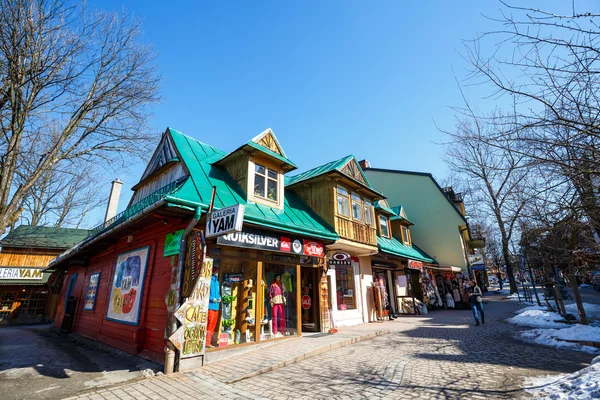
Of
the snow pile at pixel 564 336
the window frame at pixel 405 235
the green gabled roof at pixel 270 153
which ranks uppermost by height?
the green gabled roof at pixel 270 153

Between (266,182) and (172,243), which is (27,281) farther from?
(266,182)

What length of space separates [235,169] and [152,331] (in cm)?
558

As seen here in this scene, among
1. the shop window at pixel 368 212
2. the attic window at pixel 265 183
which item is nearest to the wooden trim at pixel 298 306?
the attic window at pixel 265 183

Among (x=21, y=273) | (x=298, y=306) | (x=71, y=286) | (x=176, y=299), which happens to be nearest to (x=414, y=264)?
(x=298, y=306)

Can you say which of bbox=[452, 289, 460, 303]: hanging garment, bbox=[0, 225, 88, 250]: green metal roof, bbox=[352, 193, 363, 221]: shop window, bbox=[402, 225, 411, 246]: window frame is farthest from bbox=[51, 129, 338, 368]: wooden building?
bbox=[452, 289, 460, 303]: hanging garment

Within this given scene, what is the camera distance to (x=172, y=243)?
A: 23.4 ft

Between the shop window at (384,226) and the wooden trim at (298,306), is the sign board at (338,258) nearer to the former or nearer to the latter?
the wooden trim at (298,306)

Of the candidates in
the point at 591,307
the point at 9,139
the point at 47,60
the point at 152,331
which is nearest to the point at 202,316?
the point at 152,331

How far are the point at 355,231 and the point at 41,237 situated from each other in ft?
85.5

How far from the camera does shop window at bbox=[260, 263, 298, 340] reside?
8883mm

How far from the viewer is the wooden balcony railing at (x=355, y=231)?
1185cm

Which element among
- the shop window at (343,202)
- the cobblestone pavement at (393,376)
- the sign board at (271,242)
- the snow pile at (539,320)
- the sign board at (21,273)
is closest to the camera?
the cobblestone pavement at (393,376)

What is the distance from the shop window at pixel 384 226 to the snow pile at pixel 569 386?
42.6 feet

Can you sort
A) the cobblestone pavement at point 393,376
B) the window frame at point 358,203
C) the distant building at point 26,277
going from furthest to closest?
the distant building at point 26,277, the window frame at point 358,203, the cobblestone pavement at point 393,376
